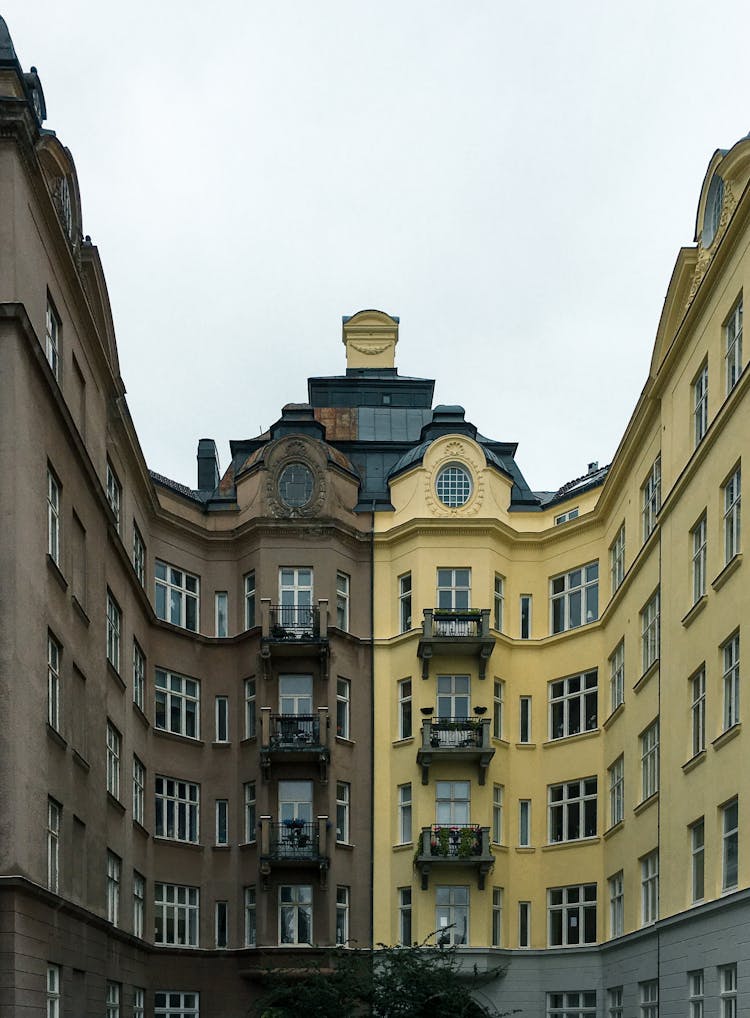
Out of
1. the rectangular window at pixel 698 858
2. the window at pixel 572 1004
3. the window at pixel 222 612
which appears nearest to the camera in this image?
the rectangular window at pixel 698 858

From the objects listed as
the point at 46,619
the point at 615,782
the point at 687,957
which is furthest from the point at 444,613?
the point at 46,619

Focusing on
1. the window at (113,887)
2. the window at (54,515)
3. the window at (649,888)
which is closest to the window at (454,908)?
the window at (649,888)

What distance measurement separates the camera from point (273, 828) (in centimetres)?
4466

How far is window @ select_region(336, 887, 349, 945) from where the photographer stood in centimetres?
4484

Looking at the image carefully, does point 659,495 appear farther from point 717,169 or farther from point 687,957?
point 687,957

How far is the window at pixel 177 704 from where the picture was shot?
4541 cm

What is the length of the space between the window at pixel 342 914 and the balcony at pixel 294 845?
105cm

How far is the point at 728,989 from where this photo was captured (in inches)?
1141

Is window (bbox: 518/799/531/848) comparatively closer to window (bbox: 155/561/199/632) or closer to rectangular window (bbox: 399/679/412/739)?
rectangular window (bbox: 399/679/412/739)

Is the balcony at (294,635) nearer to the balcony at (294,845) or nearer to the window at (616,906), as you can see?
the balcony at (294,845)

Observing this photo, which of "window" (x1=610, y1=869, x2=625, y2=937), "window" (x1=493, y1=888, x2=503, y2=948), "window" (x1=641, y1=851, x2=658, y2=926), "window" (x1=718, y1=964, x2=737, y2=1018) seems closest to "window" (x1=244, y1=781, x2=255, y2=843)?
"window" (x1=493, y1=888, x2=503, y2=948)

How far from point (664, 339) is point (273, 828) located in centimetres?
1761

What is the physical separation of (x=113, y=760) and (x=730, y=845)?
15710 millimetres

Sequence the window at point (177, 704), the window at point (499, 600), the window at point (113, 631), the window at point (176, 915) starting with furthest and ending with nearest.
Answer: the window at point (499, 600), the window at point (177, 704), the window at point (176, 915), the window at point (113, 631)
